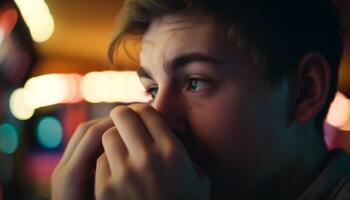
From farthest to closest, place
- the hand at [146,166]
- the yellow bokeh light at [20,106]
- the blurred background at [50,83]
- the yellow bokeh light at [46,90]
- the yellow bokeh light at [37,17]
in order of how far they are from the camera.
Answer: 1. the yellow bokeh light at [46,90]
2. the yellow bokeh light at [20,106]
3. the blurred background at [50,83]
4. the yellow bokeh light at [37,17]
5. the hand at [146,166]

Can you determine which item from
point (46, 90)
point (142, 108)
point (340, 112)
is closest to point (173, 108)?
point (142, 108)

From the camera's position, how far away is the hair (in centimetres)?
66

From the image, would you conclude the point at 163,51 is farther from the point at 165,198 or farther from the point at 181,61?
the point at 165,198

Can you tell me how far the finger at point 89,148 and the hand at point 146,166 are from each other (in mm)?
55

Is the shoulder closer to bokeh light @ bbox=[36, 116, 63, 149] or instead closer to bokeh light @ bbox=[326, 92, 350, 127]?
bokeh light @ bbox=[36, 116, 63, 149]

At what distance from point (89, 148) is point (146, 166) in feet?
0.49

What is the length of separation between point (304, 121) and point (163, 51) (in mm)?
243

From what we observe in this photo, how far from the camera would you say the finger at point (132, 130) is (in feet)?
1.87

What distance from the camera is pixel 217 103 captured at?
0.64 m

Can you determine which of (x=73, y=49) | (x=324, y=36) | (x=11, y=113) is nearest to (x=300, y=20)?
(x=324, y=36)

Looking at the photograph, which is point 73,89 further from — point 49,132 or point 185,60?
point 185,60

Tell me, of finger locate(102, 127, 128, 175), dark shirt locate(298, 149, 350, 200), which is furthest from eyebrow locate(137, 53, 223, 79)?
dark shirt locate(298, 149, 350, 200)

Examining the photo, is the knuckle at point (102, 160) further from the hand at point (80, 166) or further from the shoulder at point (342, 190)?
the shoulder at point (342, 190)

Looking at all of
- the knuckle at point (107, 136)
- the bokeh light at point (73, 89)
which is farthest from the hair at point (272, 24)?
the bokeh light at point (73, 89)
